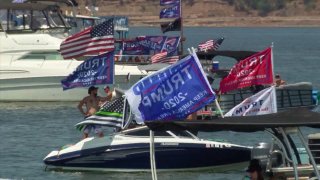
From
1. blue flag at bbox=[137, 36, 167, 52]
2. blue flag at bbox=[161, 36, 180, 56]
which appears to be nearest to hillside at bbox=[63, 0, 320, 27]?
blue flag at bbox=[137, 36, 167, 52]

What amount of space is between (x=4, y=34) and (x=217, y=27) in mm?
125506

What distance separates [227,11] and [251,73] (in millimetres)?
145738

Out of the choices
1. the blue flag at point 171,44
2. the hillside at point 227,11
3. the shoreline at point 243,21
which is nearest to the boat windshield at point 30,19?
the blue flag at point 171,44

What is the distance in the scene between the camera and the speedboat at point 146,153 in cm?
2511

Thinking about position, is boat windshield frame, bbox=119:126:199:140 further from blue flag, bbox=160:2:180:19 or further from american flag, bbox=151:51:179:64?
blue flag, bbox=160:2:180:19

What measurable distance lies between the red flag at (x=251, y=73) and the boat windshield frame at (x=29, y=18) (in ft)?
63.5

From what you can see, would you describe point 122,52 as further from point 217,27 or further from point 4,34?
point 217,27

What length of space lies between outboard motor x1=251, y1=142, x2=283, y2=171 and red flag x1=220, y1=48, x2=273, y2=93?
1.22m

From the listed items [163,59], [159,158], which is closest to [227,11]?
[163,59]

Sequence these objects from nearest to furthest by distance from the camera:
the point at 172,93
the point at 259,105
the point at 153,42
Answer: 1. the point at 172,93
2. the point at 259,105
3. the point at 153,42

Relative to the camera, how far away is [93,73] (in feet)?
88.1

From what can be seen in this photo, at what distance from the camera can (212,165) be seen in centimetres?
2561

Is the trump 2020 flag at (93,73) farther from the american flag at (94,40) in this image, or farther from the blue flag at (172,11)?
the blue flag at (172,11)

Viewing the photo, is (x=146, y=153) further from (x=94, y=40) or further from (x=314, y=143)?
(x=94, y=40)
